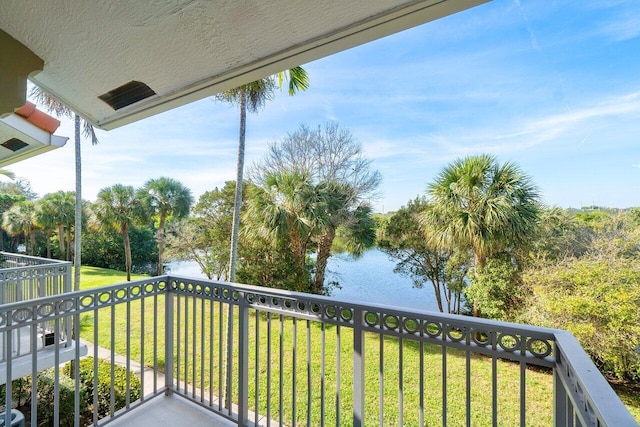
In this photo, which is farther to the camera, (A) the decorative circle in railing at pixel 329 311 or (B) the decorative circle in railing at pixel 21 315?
(A) the decorative circle in railing at pixel 329 311

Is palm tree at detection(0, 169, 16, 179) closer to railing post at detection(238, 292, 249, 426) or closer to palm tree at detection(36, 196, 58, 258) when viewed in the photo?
palm tree at detection(36, 196, 58, 258)

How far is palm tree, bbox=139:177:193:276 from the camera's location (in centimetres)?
1326

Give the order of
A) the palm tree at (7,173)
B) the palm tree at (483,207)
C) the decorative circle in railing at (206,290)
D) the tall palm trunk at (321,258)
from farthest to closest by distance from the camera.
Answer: the palm tree at (7,173) < the tall palm trunk at (321,258) < the palm tree at (483,207) < the decorative circle in railing at (206,290)

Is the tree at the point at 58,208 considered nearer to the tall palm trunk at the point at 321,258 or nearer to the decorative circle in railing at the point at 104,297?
the tall palm trunk at the point at 321,258

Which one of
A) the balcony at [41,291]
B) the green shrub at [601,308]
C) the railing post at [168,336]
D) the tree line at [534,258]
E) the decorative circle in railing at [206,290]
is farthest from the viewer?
the tree line at [534,258]

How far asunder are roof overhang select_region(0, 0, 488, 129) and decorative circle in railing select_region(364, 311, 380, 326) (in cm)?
151

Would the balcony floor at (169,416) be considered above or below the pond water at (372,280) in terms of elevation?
above

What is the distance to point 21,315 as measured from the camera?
1.69 meters

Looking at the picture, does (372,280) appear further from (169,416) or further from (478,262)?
(169,416)

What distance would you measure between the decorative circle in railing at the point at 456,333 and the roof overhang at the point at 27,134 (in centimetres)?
510

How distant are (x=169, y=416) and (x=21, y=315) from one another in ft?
4.29

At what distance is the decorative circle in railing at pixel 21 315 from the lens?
1.66m

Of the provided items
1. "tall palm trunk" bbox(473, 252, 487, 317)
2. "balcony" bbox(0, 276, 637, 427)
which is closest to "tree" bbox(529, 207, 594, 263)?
"tall palm trunk" bbox(473, 252, 487, 317)

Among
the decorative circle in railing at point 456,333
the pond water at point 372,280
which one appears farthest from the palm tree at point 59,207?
the decorative circle in railing at point 456,333
